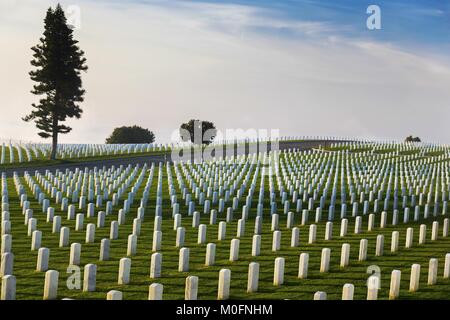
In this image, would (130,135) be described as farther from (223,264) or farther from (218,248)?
(223,264)

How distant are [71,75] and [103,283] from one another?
41.4 metres

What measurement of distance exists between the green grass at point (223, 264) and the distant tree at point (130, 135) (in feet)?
206

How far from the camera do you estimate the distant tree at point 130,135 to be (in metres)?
85.8

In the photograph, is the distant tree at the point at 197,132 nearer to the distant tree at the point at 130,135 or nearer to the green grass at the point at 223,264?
the distant tree at the point at 130,135

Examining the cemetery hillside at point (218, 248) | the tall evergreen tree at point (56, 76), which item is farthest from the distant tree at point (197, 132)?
the cemetery hillside at point (218, 248)

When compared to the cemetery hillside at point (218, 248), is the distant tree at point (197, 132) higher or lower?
higher

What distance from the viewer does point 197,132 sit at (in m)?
82.4

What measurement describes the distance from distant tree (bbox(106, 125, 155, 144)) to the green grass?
2477 inches

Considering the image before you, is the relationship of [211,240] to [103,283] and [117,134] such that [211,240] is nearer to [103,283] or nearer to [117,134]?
[103,283]

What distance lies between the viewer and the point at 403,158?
188ft

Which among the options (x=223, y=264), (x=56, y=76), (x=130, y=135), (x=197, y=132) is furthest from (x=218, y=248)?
(x=130, y=135)

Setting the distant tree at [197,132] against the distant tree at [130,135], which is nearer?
the distant tree at [197,132]
